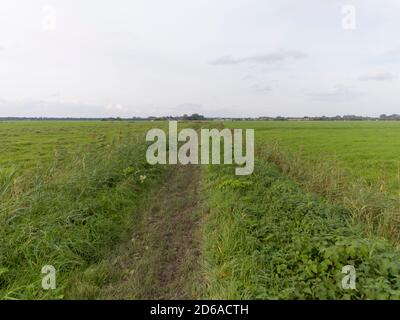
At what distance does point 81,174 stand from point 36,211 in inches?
81.8

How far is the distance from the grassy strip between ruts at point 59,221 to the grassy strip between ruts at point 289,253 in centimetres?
196

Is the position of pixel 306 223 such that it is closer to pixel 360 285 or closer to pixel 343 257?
pixel 343 257

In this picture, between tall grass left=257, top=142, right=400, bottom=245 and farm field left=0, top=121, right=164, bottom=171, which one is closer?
tall grass left=257, top=142, right=400, bottom=245

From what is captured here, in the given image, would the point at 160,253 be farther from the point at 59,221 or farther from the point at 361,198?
the point at 361,198

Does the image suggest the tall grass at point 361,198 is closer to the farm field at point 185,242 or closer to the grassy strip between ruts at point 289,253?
the farm field at point 185,242

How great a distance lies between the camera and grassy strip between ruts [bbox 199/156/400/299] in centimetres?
300

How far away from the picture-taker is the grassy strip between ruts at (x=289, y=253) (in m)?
3.00

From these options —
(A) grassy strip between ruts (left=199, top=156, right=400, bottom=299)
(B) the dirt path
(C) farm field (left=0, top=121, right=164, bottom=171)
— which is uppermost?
(C) farm field (left=0, top=121, right=164, bottom=171)

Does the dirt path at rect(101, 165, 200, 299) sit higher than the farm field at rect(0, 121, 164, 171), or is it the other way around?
the farm field at rect(0, 121, 164, 171)

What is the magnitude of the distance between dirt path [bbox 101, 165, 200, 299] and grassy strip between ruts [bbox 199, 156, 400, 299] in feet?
1.15

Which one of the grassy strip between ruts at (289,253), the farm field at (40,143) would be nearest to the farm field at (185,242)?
the grassy strip between ruts at (289,253)

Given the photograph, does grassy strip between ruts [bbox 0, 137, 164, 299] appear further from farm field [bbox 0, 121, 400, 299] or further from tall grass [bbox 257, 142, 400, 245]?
tall grass [bbox 257, 142, 400, 245]

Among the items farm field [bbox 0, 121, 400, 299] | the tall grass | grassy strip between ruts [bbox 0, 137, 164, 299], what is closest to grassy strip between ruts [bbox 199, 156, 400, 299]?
farm field [bbox 0, 121, 400, 299]

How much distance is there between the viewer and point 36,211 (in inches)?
199
